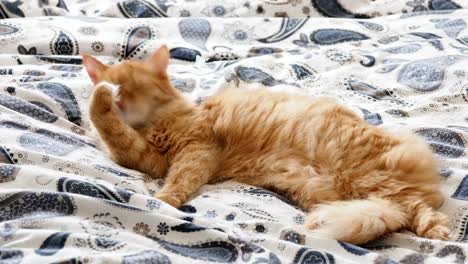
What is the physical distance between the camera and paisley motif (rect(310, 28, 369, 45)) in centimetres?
228

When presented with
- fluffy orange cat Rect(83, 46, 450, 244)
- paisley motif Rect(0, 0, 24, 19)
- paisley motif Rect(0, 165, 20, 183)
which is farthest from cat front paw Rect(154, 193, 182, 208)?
paisley motif Rect(0, 0, 24, 19)

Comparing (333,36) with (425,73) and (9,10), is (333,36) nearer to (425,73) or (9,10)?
(425,73)

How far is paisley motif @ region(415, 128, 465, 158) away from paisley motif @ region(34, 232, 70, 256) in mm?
1016

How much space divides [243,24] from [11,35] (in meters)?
0.92

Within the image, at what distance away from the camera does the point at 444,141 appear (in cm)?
156

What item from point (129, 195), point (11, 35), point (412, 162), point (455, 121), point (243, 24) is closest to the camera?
point (129, 195)

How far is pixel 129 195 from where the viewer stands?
3.79 feet

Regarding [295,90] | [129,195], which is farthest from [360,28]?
[129,195]

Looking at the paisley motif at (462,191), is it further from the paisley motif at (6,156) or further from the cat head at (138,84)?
the paisley motif at (6,156)

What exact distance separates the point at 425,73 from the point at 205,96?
2.55 feet

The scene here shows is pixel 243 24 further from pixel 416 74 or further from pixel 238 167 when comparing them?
pixel 238 167

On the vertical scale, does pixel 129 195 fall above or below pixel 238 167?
above

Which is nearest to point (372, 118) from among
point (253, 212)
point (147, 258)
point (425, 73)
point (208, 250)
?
point (425, 73)

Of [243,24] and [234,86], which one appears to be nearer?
[234,86]
